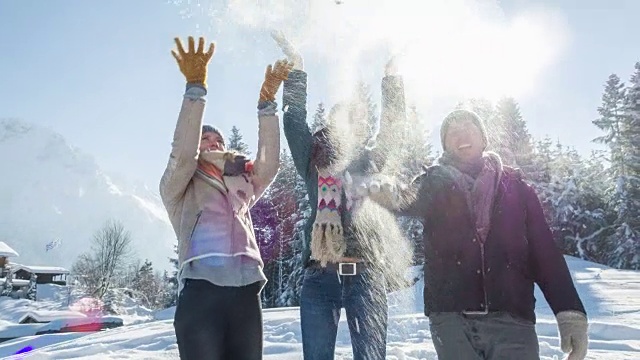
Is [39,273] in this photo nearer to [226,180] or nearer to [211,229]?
[226,180]

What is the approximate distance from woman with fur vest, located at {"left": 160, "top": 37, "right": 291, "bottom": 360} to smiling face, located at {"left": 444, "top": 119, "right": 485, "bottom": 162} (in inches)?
52.4

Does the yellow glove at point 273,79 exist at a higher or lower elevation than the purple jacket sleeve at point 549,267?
higher

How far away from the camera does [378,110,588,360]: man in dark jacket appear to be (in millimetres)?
3027

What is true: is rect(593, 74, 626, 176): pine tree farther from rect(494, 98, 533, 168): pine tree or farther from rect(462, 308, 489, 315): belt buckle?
rect(462, 308, 489, 315): belt buckle

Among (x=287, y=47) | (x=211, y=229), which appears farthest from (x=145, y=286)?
(x=211, y=229)

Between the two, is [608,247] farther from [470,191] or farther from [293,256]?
[470,191]

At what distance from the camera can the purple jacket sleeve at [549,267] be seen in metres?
3.13

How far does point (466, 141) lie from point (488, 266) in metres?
0.92

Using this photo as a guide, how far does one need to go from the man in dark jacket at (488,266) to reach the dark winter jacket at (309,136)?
1.01 meters

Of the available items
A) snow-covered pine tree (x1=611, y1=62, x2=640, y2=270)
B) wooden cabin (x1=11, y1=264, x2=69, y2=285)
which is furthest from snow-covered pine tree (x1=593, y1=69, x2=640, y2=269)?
wooden cabin (x1=11, y1=264, x2=69, y2=285)

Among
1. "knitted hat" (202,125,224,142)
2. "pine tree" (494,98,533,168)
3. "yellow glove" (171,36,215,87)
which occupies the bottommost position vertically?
"knitted hat" (202,125,224,142)

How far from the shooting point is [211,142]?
391cm

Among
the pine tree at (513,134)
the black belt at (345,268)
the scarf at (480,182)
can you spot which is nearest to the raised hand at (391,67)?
the scarf at (480,182)

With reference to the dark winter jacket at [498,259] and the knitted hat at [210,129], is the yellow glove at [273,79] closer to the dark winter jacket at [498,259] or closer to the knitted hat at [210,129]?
the knitted hat at [210,129]
